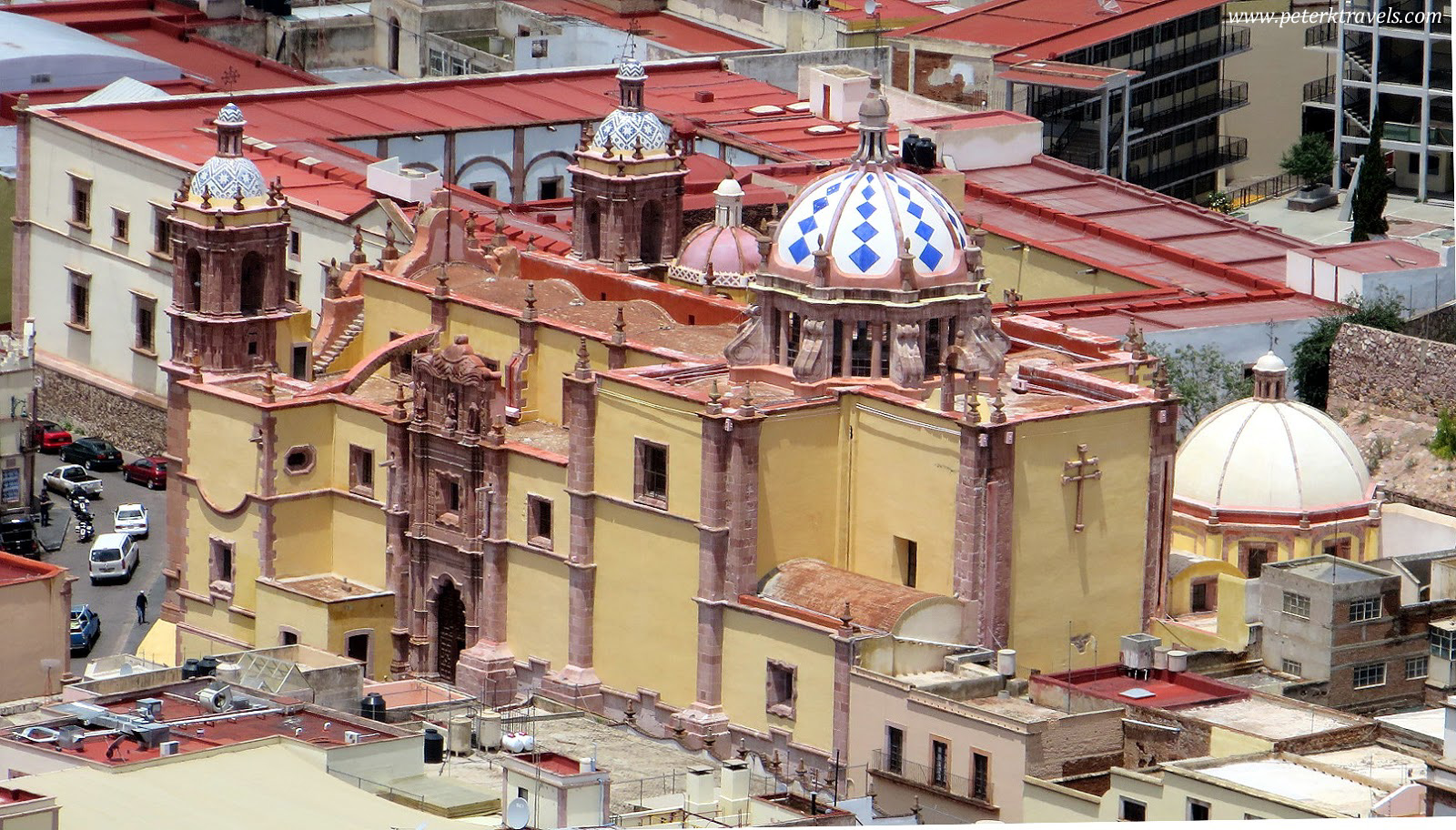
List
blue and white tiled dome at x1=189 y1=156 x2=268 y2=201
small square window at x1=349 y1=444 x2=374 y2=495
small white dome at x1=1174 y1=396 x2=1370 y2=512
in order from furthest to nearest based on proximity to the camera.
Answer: blue and white tiled dome at x1=189 y1=156 x2=268 y2=201
small square window at x1=349 y1=444 x2=374 y2=495
small white dome at x1=1174 y1=396 x2=1370 y2=512

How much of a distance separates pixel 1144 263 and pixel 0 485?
36924 millimetres

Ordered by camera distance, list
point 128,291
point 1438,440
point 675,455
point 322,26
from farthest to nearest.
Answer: point 322,26
point 128,291
point 1438,440
point 675,455

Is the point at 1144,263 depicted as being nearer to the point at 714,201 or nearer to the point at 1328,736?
the point at 714,201

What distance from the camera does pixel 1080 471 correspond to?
400 ft

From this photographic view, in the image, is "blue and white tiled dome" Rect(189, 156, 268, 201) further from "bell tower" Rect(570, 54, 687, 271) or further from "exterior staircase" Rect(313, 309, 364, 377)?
"bell tower" Rect(570, 54, 687, 271)

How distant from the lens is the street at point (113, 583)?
138375 millimetres

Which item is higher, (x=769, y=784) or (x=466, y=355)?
(x=466, y=355)

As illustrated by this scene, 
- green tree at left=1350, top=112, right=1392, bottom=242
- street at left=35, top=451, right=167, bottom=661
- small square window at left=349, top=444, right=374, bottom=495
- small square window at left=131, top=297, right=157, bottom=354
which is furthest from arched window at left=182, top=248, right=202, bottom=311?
green tree at left=1350, top=112, right=1392, bottom=242

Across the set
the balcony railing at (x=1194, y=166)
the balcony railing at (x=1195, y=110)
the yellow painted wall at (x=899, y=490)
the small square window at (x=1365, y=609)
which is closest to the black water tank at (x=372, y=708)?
the yellow painted wall at (x=899, y=490)

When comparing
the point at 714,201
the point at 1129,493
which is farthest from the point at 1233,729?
the point at 714,201

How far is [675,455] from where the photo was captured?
12238 cm

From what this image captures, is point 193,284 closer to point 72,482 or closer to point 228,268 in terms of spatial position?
point 228,268

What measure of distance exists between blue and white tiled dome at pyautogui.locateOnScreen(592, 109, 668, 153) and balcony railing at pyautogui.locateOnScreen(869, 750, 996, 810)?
31253 mm

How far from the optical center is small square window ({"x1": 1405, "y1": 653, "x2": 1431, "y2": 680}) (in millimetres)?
122875
